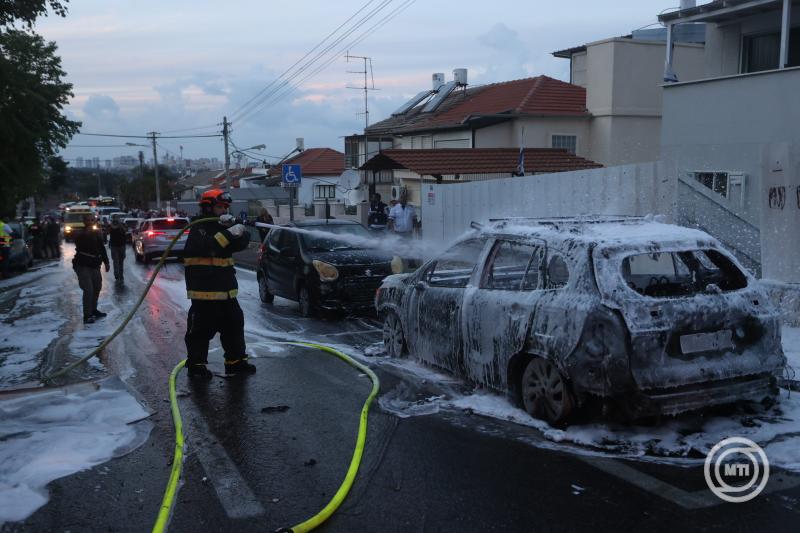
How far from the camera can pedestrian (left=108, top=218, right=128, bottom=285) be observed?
1758 cm

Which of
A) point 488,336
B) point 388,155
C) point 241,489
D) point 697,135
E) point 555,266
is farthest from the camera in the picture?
point 388,155

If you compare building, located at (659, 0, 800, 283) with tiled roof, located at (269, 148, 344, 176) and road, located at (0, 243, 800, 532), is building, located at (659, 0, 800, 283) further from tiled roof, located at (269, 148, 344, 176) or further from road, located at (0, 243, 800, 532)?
tiled roof, located at (269, 148, 344, 176)

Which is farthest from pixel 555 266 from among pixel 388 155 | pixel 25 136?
pixel 25 136

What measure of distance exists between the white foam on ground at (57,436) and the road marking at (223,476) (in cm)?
45

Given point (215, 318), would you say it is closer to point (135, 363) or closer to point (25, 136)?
point (135, 363)

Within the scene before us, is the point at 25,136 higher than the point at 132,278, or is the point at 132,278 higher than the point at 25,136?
the point at 25,136

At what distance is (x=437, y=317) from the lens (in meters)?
6.98

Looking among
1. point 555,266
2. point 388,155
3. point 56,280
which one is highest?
point 388,155

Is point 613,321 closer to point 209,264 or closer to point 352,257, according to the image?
point 209,264

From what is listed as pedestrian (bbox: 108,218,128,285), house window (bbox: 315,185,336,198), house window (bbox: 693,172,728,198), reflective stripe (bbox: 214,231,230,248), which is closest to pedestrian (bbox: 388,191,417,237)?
house window (bbox: 693,172,728,198)

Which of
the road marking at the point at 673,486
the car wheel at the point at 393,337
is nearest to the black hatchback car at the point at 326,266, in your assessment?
the car wheel at the point at 393,337

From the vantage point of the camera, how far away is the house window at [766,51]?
14641mm

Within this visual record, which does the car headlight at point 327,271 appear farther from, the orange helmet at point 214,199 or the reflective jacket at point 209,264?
the reflective jacket at point 209,264

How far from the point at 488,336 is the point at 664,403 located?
5.25 ft
